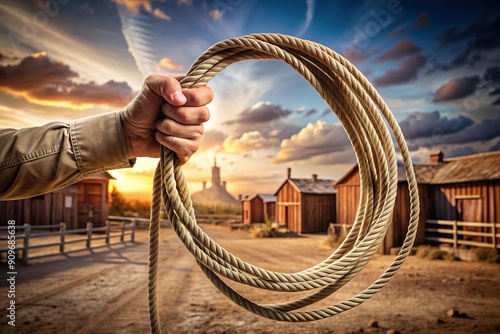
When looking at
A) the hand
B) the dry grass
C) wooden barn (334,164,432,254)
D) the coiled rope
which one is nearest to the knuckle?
the hand

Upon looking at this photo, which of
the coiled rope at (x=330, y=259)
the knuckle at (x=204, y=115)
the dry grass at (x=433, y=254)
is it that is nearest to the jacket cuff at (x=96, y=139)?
the coiled rope at (x=330, y=259)

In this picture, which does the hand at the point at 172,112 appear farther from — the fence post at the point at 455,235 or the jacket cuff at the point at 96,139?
the fence post at the point at 455,235

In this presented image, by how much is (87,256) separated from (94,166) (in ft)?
25.0

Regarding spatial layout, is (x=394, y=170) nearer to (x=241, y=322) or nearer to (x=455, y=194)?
(x=241, y=322)

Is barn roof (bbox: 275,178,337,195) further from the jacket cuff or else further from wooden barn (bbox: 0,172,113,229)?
the jacket cuff

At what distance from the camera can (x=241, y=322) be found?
13.0 ft

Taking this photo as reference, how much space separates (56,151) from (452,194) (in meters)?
10.4

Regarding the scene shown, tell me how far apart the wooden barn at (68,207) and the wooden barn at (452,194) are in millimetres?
11300

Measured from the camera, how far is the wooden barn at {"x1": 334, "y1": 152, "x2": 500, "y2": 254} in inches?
354

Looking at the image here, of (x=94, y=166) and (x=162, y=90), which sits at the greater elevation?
(x=162, y=90)

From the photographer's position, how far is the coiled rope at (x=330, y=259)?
1.40 metres

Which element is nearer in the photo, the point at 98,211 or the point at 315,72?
the point at 315,72

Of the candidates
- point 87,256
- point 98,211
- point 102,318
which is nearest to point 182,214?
point 102,318

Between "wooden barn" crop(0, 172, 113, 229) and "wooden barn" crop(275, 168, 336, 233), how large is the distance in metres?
7.83
